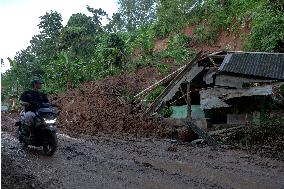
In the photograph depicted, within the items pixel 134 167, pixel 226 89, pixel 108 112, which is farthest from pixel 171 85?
pixel 134 167

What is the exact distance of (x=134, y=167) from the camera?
724cm

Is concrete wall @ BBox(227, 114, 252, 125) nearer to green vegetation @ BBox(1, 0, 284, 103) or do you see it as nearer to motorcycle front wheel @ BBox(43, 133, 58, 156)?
green vegetation @ BBox(1, 0, 284, 103)

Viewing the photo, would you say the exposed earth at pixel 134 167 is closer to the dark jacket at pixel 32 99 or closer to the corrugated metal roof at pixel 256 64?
the dark jacket at pixel 32 99

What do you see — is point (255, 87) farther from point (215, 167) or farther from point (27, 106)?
point (27, 106)

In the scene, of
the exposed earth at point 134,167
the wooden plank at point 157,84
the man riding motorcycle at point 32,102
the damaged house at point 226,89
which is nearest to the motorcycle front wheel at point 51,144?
the exposed earth at point 134,167

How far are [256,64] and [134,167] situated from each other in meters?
7.92

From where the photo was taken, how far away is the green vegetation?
18.7 meters

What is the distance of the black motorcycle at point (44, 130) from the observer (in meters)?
7.89

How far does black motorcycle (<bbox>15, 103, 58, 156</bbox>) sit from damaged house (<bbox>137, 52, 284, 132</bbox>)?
5.99 metres

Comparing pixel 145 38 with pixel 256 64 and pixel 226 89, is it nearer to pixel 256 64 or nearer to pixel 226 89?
pixel 256 64

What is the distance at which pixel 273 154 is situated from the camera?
9.42 metres

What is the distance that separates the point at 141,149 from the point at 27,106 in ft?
10.4

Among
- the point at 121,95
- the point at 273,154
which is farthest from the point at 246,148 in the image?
the point at 121,95

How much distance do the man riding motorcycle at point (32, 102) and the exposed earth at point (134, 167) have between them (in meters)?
0.71
